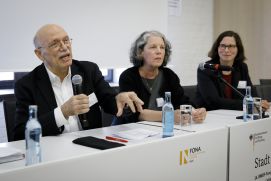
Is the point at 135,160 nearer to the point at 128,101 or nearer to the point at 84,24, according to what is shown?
the point at 128,101

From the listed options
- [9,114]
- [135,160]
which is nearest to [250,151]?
[135,160]

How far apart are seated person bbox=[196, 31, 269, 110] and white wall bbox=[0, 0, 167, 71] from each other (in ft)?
3.91

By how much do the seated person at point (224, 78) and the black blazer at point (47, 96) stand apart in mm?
939

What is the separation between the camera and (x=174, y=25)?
4734 millimetres

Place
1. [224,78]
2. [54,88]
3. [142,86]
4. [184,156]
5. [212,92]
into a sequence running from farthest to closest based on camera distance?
[224,78] < [212,92] < [142,86] < [54,88] < [184,156]

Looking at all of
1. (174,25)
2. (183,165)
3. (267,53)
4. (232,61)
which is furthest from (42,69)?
(267,53)

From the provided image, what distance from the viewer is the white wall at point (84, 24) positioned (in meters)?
3.37

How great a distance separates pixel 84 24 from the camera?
383 centimetres

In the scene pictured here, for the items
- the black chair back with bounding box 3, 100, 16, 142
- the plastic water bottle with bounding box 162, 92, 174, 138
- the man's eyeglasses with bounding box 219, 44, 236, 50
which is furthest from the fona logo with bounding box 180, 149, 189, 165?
the man's eyeglasses with bounding box 219, 44, 236, 50

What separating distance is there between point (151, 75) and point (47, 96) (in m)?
0.93

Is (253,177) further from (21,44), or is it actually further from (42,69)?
(21,44)

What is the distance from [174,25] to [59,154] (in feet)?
11.5

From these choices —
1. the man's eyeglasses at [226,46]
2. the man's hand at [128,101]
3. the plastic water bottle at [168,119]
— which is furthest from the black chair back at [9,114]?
the man's eyeglasses at [226,46]

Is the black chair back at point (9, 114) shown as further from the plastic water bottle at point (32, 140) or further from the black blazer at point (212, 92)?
the black blazer at point (212, 92)
